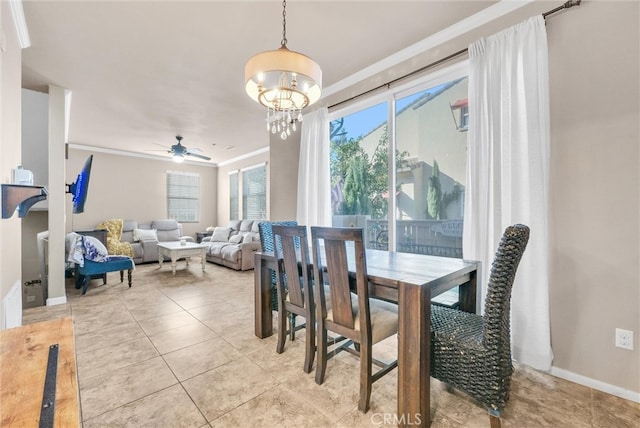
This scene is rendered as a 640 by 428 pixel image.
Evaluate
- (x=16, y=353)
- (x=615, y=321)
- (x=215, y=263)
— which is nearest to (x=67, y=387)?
(x=16, y=353)

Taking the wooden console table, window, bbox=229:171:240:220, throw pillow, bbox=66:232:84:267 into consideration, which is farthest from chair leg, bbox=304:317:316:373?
window, bbox=229:171:240:220

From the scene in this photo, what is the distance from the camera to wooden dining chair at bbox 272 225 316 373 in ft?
6.41

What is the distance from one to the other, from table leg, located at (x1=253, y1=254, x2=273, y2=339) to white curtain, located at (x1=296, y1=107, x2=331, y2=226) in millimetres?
1210

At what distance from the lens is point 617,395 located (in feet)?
5.80

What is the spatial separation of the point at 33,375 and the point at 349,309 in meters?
1.36

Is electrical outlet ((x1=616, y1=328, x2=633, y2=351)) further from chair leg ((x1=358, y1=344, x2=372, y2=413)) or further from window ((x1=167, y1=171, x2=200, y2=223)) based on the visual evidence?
window ((x1=167, y1=171, x2=200, y2=223))

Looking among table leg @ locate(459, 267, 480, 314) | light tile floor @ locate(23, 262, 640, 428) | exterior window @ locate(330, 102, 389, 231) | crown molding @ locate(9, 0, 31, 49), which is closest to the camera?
light tile floor @ locate(23, 262, 640, 428)

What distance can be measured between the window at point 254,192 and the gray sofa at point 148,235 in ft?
5.98

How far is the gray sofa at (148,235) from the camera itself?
6191mm

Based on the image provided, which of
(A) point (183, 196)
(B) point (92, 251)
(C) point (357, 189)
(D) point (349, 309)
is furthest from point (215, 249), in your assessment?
(D) point (349, 309)

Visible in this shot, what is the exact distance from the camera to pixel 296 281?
2088mm

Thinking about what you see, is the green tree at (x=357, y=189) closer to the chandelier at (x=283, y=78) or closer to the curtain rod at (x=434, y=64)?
the curtain rod at (x=434, y=64)

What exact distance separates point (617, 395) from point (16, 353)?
3093 mm

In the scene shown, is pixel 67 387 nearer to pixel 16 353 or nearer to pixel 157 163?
pixel 16 353
